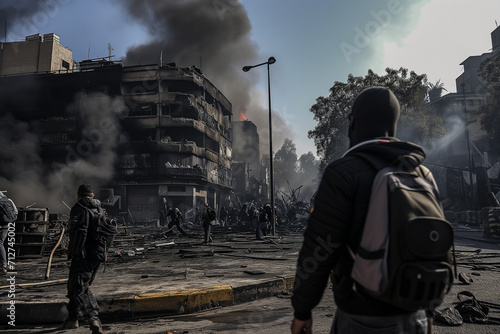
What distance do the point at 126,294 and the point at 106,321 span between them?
40 centimetres

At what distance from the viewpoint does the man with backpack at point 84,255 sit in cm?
364

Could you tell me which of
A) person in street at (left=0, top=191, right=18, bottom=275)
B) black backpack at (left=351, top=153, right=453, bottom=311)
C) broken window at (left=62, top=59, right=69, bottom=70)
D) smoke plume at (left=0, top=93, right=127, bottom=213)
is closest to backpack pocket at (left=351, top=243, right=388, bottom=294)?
black backpack at (left=351, top=153, right=453, bottom=311)

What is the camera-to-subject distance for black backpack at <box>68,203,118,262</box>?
3.68 metres

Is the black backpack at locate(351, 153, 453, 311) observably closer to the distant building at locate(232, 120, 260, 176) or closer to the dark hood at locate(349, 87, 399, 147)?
the dark hood at locate(349, 87, 399, 147)

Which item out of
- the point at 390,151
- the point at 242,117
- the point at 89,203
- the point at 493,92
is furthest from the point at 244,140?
the point at 390,151

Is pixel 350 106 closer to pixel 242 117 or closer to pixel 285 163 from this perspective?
pixel 242 117

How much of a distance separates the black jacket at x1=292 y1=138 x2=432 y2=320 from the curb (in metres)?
3.36

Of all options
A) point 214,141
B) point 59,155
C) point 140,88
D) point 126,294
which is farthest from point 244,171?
point 126,294

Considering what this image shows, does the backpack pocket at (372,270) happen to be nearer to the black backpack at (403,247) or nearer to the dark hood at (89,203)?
the black backpack at (403,247)

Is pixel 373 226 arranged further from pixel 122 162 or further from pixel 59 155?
pixel 59 155

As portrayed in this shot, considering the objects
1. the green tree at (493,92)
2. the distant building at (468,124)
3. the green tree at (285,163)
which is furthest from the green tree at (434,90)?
the green tree at (285,163)

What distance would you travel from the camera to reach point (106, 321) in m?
4.09

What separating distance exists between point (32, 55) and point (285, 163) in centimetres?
6316

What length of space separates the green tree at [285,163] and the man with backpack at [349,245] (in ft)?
281
